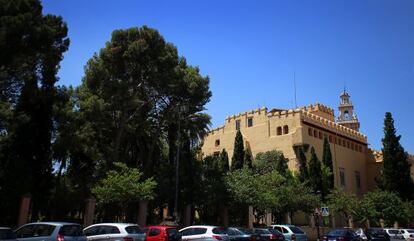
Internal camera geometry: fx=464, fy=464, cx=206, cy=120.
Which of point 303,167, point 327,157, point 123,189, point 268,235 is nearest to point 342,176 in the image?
point 327,157

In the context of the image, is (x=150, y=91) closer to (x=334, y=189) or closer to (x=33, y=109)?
(x=33, y=109)

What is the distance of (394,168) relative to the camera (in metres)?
60.8

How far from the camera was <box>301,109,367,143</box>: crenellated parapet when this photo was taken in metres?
61.2

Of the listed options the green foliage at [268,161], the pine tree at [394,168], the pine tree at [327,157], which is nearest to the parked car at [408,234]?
the pine tree at [327,157]

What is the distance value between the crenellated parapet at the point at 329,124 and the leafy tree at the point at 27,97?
37661mm

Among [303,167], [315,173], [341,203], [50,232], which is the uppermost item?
[303,167]

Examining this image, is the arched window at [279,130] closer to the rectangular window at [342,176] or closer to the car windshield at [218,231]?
the rectangular window at [342,176]

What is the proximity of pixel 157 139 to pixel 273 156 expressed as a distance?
20365mm

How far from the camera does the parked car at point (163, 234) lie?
21875mm

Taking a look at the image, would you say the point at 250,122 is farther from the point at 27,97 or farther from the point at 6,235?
the point at 6,235

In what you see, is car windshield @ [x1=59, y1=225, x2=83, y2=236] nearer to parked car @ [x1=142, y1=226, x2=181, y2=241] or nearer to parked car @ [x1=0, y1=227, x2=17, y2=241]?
parked car @ [x1=0, y1=227, x2=17, y2=241]

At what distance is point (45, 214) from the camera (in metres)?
34.0

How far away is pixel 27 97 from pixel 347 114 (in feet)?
269

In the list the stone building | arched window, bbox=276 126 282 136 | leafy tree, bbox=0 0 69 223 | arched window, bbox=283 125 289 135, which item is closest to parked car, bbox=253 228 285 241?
leafy tree, bbox=0 0 69 223
